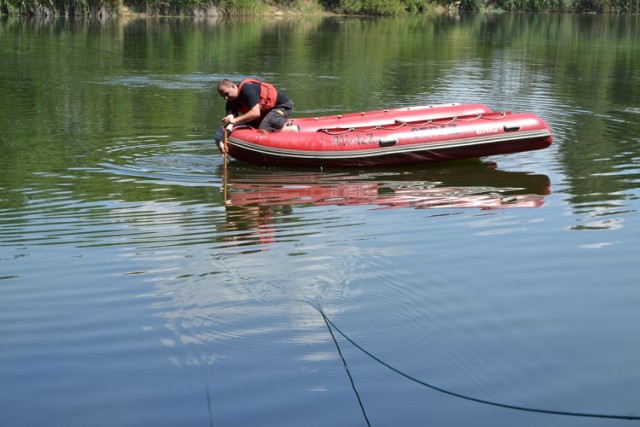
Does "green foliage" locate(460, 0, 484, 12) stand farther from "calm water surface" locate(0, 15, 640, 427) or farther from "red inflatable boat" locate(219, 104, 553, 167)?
"red inflatable boat" locate(219, 104, 553, 167)

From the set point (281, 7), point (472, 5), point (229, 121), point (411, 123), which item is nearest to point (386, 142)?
point (411, 123)

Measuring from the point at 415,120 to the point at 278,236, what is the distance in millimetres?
4468

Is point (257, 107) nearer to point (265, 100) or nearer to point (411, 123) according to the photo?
point (265, 100)

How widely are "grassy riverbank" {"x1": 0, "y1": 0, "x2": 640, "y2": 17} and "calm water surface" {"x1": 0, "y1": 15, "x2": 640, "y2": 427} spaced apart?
84.6ft

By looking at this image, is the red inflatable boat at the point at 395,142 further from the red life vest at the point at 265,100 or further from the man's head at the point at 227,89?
the man's head at the point at 227,89

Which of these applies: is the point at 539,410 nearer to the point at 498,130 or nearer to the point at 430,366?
the point at 430,366

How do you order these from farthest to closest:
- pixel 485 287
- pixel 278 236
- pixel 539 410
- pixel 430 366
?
pixel 278 236, pixel 485 287, pixel 430 366, pixel 539 410

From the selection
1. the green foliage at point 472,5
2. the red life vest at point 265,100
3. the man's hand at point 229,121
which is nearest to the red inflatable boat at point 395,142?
the man's hand at point 229,121

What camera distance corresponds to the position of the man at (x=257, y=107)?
425 inches

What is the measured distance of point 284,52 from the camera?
2764 cm

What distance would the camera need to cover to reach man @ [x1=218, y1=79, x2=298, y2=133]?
35.4 ft

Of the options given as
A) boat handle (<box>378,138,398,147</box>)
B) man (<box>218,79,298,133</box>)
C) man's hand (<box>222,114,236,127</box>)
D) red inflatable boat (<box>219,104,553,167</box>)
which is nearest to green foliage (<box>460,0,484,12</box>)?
red inflatable boat (<box>219,104,553,167</box>)

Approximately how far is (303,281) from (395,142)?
14.6ft

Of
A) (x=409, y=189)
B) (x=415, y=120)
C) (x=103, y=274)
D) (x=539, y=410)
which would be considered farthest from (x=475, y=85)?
(x=539, y=410)
